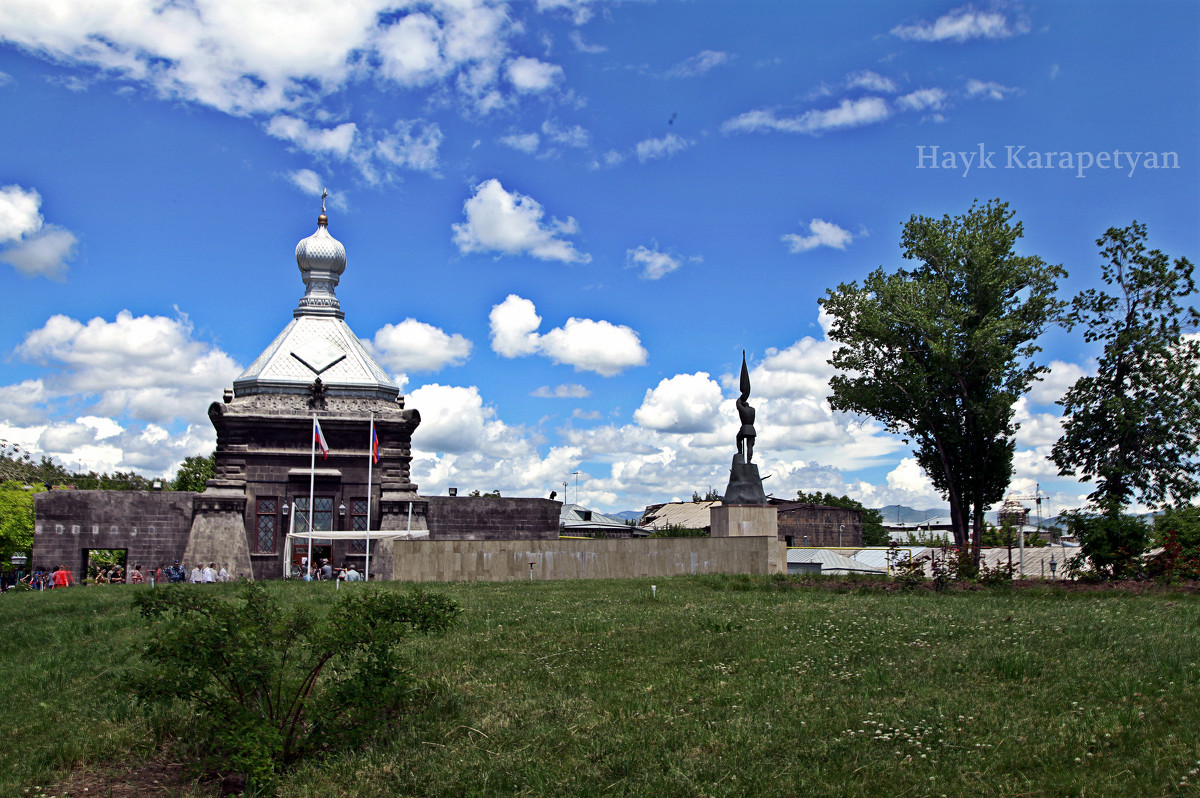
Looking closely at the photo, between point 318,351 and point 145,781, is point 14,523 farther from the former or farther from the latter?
point 145,781

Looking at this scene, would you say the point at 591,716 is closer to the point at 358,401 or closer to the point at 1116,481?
the point at 1116,481

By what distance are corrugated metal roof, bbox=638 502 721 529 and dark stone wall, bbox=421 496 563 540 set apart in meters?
34.1

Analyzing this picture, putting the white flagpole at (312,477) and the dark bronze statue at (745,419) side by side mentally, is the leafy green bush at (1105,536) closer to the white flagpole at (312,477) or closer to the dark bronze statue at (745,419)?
the dark bronze statue at (745,419)

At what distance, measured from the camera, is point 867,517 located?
91375 millimetres

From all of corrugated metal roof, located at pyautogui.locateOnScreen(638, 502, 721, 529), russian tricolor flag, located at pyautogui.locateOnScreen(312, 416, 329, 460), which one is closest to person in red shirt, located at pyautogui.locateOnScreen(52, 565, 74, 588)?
russian tricolor flag, located at pyautogui.locateOnScreen(312, 416, 329, 460)

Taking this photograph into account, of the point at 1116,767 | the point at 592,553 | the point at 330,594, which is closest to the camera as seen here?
the point at 1116,767

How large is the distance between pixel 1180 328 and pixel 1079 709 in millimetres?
21591

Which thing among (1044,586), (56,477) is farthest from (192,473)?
(1044,586)

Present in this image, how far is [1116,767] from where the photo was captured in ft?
21.8

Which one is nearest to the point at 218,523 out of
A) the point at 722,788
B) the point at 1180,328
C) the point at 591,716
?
the point at 591,716

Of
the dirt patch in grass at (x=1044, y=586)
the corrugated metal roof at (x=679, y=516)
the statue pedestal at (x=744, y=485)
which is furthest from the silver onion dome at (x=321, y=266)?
the corrugated metal roof at (x=679, y=516)

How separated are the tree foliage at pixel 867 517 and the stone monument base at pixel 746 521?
61.1 metres

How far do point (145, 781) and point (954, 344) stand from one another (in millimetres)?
27142

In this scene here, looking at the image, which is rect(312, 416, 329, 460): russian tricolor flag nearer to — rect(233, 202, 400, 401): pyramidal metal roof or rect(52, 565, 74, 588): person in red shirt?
Result: rect(233, 202, 400, 401): pyramidal metal roof
